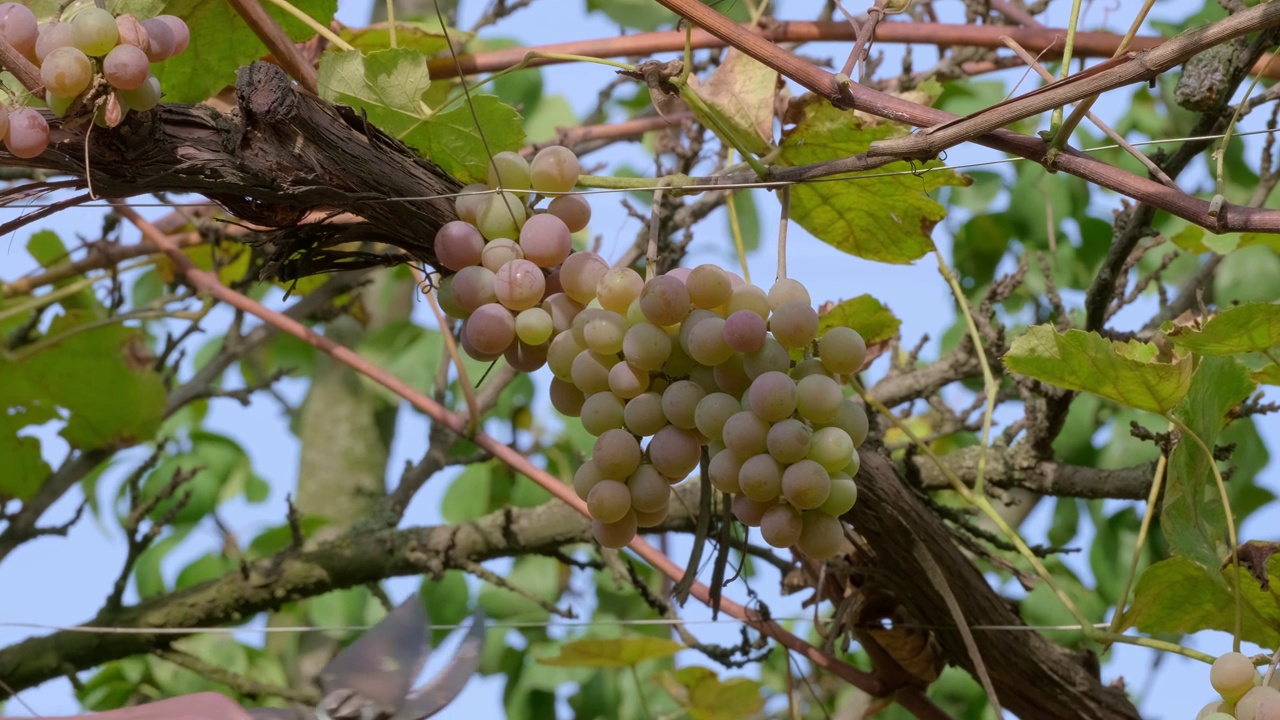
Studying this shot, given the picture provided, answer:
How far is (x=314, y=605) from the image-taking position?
5.00ft

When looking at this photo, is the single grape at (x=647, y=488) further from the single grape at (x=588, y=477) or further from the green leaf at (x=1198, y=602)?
the green leaf at (x=1198, y=602)

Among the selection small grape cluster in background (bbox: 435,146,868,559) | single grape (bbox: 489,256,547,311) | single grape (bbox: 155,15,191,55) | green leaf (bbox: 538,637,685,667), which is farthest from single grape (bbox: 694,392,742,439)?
green leaf (bbox: 538,637,685,667)

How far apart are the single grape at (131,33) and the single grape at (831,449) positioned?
14.1 inches

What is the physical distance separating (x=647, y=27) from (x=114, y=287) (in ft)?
2.19

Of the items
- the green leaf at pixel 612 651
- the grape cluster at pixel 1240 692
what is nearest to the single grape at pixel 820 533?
the grape cluster at pixel 1240 692

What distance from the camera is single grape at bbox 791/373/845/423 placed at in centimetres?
52

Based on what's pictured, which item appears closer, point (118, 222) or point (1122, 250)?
point (1122, 250)

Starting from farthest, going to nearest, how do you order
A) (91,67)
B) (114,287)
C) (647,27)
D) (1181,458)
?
(114,287), (647,27), (1181,458), (91,67)

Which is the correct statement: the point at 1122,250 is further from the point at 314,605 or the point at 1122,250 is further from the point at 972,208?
the point at 314,605

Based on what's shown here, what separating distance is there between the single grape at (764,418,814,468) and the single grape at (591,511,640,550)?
8cm

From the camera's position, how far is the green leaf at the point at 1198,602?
2.26 feet

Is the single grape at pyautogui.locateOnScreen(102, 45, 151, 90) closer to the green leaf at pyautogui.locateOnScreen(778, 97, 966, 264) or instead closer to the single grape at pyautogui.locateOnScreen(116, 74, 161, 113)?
the single grape at pyautogui.locateOnScreen(116, 74, 161, 113)

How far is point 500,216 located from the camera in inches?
22.8

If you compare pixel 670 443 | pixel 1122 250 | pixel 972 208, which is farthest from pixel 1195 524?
pixel 972 208
